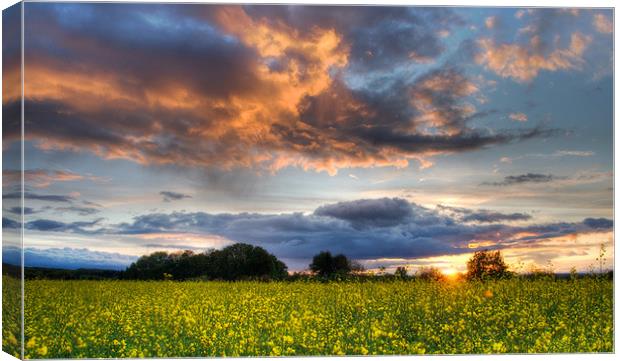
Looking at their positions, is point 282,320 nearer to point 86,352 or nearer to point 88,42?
point 86,352

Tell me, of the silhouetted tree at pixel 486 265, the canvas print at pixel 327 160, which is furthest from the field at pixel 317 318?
the silhouetted tree at pixel 486 265

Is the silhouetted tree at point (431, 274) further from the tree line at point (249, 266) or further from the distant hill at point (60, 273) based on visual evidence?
the distant hill at point (60, 273)

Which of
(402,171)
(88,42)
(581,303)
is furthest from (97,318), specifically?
(581,303)

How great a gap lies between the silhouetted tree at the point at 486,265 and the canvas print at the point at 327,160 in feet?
0.06

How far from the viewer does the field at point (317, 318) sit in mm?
9062

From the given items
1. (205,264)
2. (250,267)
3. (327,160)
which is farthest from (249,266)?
(327,160)

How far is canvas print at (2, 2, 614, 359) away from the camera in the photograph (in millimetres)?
9195

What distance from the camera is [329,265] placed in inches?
396

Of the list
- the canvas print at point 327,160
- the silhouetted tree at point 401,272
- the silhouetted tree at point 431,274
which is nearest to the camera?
the canvas print at point 327,160

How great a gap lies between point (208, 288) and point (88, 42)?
3.23m

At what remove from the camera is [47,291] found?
9258 mm

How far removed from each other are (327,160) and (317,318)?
180cm

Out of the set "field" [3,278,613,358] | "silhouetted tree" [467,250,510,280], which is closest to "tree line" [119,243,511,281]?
"silhouetted tree" [467,250,510,280]

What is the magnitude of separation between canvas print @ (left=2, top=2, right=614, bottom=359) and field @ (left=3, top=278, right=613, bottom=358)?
0.03 meters
